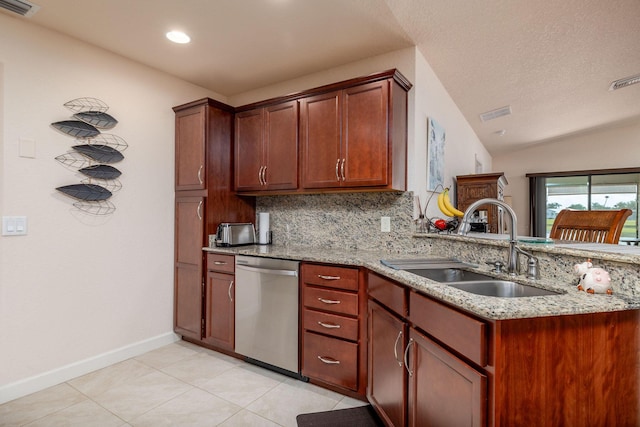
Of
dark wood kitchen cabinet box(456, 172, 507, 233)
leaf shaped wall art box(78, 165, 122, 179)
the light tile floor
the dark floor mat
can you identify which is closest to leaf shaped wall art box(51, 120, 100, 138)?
leaf shaped wall art box(78, 165, 122, 179)

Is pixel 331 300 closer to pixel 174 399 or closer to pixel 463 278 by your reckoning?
pixel 463 278

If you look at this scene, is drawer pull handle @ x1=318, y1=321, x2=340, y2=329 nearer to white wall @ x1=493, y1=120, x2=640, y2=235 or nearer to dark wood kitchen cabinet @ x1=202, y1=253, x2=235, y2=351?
dark wood kitchen cabinet @ x1=202, y1=253, x2=235, y2=351

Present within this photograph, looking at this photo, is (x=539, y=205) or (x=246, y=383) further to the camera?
(x=539, y=205)

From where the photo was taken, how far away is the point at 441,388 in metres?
1.26

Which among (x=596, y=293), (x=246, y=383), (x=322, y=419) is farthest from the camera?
(x=246, y=383)

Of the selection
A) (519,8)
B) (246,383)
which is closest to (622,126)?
(519,8)

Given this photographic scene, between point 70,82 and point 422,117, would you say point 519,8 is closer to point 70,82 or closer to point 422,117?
point 422,117

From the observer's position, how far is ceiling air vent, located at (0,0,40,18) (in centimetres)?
197

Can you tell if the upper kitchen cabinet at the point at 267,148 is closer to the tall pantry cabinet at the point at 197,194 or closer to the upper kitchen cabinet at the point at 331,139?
the upper kitchen cabinet at the point at 331,139

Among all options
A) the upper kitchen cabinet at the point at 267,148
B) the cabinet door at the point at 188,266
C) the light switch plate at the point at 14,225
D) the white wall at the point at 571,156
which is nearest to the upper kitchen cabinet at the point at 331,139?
the upper kitchen cabinet at the point at 267,148

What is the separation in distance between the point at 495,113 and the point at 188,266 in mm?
4227

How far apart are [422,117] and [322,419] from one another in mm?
2309

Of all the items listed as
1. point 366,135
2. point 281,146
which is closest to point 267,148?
point 281,146

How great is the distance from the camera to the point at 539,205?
23.7 feet
